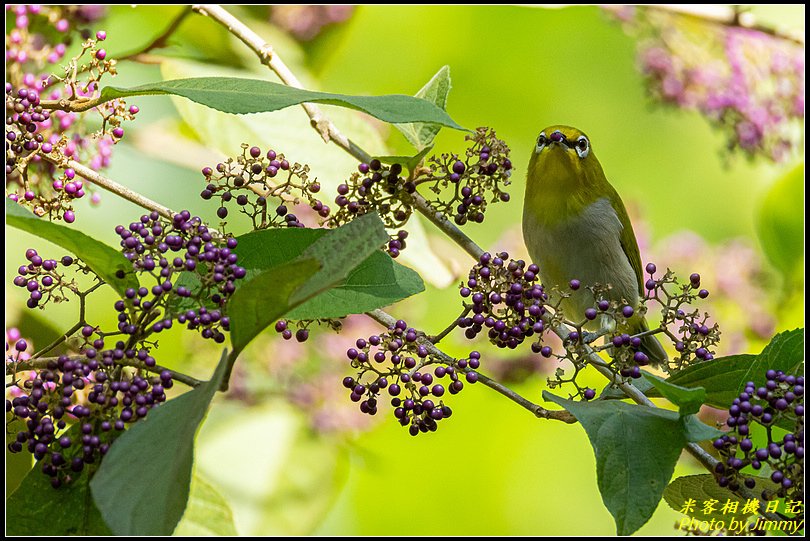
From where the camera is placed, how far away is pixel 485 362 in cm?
247

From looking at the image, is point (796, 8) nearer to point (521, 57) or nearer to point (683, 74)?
point (683, 74)

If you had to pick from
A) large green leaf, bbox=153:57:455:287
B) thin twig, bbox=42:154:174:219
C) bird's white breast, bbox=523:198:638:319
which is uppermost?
bird's white breast, bbox=523:198:638:319

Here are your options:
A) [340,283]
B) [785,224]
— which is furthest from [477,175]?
[785,224]

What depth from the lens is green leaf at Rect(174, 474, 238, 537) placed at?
1.39 meters

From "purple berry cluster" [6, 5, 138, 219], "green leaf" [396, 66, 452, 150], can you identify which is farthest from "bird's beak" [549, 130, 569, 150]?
"purple berry cluster" [6, 5, 138, 219]

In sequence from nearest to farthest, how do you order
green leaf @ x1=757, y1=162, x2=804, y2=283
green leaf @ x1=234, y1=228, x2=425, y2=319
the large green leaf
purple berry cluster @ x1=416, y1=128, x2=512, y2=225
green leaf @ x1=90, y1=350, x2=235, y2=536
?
green leaf @ x1=90, y1=350, x2=235, y2=536, green leaf @ x1=234, y1=228, x2=425, y2=319, purple berry cluster @ x1=416, y1=128, x2=512, y2=225, the large green leaf, green leaf @ x1=757, y1=162, x2=804, y2=283

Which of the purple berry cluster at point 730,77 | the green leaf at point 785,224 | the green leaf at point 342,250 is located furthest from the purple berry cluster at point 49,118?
the green leaf at point 785,224

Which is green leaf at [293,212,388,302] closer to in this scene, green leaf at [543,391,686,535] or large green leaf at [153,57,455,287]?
green leaf at [543,391,686,535]

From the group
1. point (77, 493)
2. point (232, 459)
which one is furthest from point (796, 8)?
point (77, 493)

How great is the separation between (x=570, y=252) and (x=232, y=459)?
3.33 ft

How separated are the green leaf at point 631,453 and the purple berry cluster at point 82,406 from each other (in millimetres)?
433

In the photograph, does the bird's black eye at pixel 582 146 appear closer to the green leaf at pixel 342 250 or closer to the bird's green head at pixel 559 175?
the bird's green head at pixel 559 175

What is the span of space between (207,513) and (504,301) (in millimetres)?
647

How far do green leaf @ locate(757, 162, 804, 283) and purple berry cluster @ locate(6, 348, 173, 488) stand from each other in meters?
2.17
